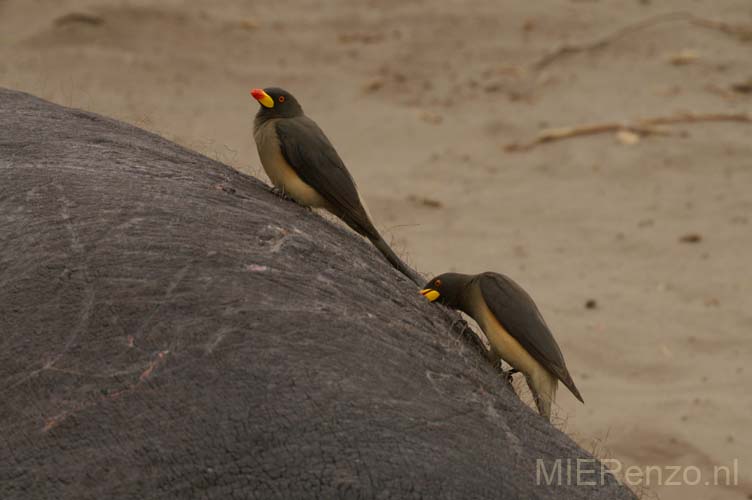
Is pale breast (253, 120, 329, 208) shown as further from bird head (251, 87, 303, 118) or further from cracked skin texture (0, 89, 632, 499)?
cracked skin texture (0, 89, 632, 499)

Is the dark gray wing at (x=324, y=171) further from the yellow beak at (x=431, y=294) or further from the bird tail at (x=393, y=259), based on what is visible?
the yellow beak at (x=431, y=294)

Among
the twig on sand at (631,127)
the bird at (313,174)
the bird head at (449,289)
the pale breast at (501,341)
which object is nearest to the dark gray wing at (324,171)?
the bird at (313,174)

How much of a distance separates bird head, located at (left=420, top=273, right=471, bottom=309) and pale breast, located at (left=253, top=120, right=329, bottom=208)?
455mm

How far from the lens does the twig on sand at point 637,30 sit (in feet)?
37.8

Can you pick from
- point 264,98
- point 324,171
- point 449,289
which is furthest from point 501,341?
point 264,98

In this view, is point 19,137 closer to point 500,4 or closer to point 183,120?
point 183,120

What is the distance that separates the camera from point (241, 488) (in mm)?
2393

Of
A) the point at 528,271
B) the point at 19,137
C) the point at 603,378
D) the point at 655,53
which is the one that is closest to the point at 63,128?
the point at 19,137

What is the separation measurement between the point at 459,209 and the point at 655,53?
146 inches

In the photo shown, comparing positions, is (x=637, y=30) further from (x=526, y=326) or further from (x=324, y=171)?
(x=526, y=326)

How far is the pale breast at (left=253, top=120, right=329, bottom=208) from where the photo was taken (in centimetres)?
357

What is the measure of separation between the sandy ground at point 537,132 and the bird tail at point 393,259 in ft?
6.68

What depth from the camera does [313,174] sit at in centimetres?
356

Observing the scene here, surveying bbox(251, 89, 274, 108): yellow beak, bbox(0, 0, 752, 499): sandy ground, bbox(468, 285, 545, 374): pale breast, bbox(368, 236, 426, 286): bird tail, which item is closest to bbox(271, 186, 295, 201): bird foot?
bbox(368, 236, 426, 286): bird tail
